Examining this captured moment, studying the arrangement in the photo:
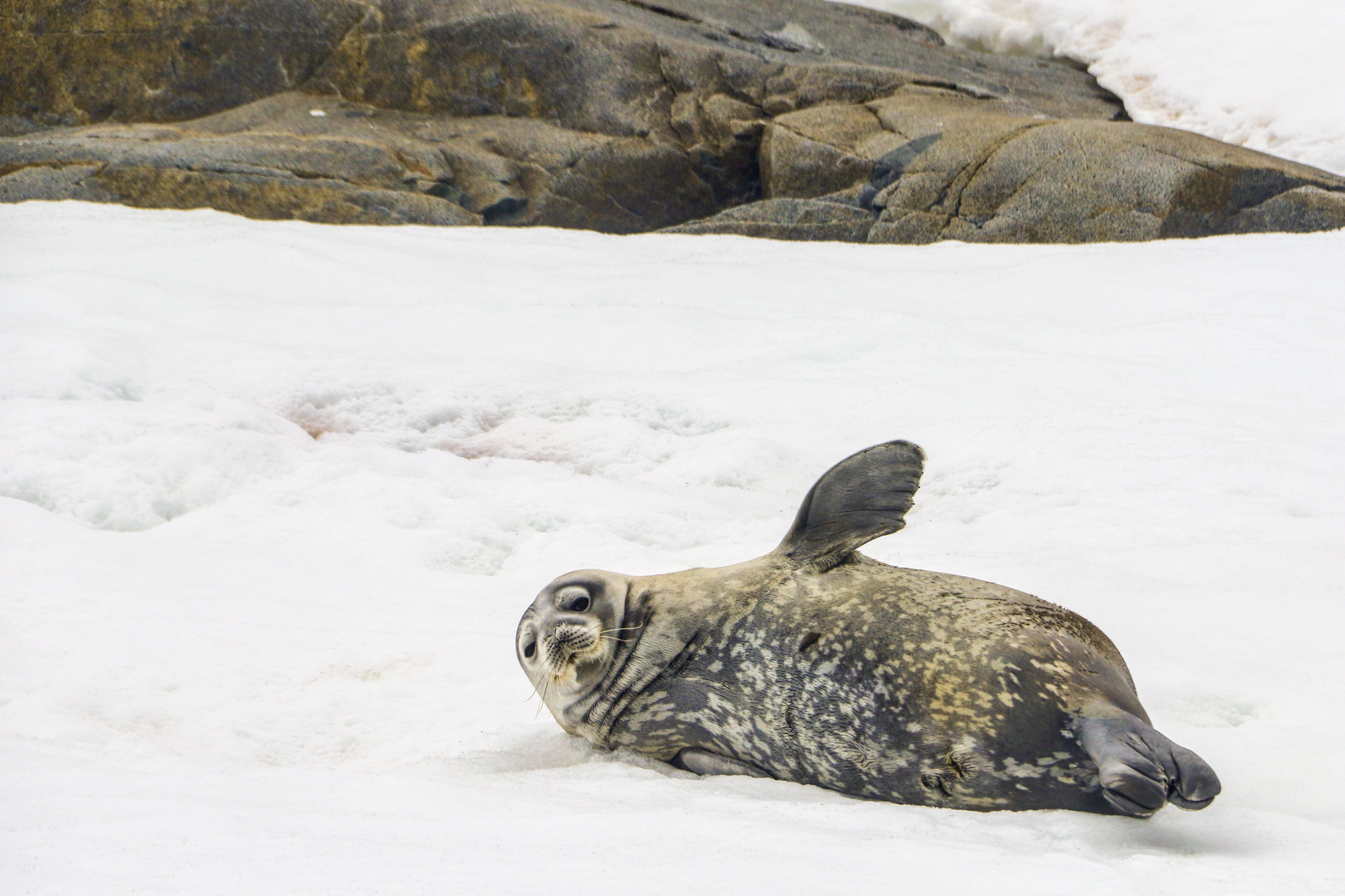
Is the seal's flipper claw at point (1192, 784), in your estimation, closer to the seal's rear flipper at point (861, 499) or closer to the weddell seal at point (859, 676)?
the weddell seal at point (859, 676)

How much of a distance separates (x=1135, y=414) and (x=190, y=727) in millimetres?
3794

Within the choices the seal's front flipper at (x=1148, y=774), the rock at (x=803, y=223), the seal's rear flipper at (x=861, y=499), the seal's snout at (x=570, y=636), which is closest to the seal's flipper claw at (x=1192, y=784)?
the seal's front flipper at (x=1148, y=774)

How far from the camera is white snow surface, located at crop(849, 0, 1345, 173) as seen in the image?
34.4 ft

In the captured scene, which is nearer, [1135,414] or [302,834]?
[302,834]

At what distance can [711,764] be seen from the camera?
2.36m

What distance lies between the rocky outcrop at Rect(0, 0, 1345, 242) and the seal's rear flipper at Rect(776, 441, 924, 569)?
676cm

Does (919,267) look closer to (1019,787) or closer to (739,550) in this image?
(739,550)

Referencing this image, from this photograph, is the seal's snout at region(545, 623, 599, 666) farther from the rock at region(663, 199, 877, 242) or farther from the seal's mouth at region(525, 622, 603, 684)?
the rock at region(663, 199, 877, 242)

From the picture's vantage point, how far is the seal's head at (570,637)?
8.15ft

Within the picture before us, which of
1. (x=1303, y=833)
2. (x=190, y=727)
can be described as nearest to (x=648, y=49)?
(x=190, y=727)

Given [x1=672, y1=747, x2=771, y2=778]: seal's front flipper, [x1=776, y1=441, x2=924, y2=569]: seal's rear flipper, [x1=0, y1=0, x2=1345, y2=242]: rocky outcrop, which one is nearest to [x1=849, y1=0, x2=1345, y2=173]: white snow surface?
[x1=0, y1=0, x2=1345, y2=242]: rocky outcrop

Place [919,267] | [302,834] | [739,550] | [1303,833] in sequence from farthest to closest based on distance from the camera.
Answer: [919,267], [739,550], [1303,833], [302,834]

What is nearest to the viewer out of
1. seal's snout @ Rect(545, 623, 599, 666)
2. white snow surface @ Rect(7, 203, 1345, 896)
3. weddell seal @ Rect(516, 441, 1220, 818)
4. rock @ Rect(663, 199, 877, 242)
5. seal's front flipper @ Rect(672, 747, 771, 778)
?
white snow surface @ Rect(7, 203, 1345, 896)

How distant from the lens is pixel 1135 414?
4.55 meters
